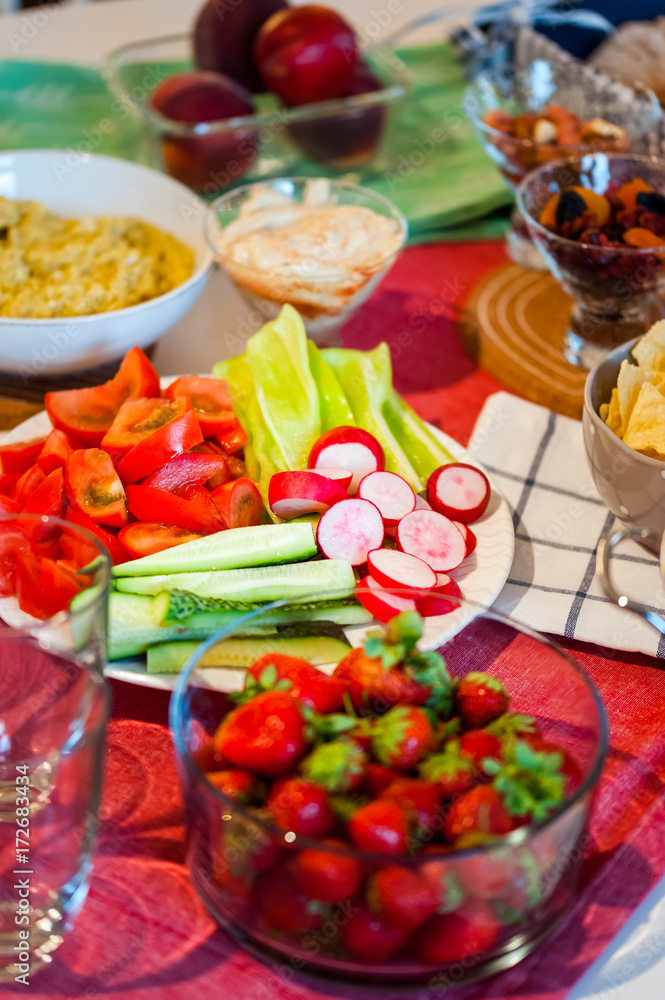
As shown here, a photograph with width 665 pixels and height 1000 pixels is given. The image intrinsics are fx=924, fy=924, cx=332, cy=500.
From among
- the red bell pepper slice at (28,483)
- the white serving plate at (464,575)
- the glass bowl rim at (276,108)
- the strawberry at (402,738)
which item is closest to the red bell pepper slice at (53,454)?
the red bell pepper slice at (28,483)

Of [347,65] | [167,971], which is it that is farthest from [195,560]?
[347,65]

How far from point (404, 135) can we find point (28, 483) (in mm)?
1740

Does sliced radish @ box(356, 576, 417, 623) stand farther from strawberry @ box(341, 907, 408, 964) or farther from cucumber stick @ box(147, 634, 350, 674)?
strawberry @ box(341, 907, 408, 964)

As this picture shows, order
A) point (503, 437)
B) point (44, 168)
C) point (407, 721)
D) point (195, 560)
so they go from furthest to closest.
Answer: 1. point (44, 168)
2. point (503, 437)
3. point (195, 560)
4. point (407, 721)

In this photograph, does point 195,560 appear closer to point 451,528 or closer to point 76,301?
point 451,528

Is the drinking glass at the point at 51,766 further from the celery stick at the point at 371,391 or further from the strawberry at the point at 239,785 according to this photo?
the celery stick at the point at 371,391

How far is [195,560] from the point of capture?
1190 mm

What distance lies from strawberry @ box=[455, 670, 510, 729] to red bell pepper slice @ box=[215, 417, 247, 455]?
0.62 meters

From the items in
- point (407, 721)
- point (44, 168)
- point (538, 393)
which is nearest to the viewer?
point (407, 721)

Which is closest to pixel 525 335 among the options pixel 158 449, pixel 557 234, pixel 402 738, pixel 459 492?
pixel 557 234

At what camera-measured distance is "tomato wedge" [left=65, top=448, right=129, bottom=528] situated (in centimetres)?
125

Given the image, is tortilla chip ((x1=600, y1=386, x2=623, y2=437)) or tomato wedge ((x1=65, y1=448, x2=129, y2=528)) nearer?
tomato wedge ((x1=65, y1=448, x2=129, y2=528))

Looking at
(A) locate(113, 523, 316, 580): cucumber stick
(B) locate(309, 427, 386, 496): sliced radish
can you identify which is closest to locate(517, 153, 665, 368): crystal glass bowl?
(B) locate(309, 427, 386, 496): sliced radish

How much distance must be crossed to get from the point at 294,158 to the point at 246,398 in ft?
3.44
